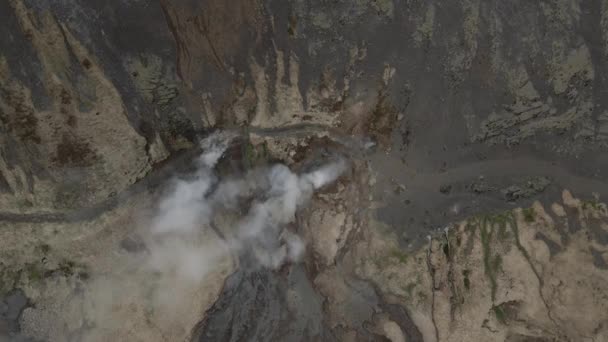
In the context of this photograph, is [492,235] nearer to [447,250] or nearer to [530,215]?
[530,215]

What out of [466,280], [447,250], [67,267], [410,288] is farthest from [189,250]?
[466,280]

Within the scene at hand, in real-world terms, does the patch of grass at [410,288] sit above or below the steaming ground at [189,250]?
above

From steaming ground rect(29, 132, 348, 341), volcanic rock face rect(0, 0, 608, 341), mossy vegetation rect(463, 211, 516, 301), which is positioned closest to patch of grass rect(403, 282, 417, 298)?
volcanic rock face rect(0, 0, 608, 341)

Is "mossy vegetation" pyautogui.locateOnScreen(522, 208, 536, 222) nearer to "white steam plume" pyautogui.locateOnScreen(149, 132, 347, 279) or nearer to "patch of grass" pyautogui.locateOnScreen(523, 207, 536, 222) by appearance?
"patch of grass" pyautogui.locateOnScreen(523, 207, 536, 222)

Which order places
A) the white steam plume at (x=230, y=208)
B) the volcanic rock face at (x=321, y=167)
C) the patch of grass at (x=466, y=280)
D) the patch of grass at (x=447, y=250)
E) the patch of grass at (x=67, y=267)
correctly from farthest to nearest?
the patch of grass at (x=447, y=250)
the white steam plume at (x=230, y=208)
the patch of grass at (x=466, y=280)
the patch of grass at (x=67, y=267)
the volcanic rock face at (x=321, y=167)

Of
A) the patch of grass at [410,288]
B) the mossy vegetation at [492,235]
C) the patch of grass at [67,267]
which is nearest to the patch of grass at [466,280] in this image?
the mossy vegetation at [492,235]

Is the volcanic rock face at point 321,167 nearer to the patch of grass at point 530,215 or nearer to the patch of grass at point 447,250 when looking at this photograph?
the patch of grass at point 530,215
